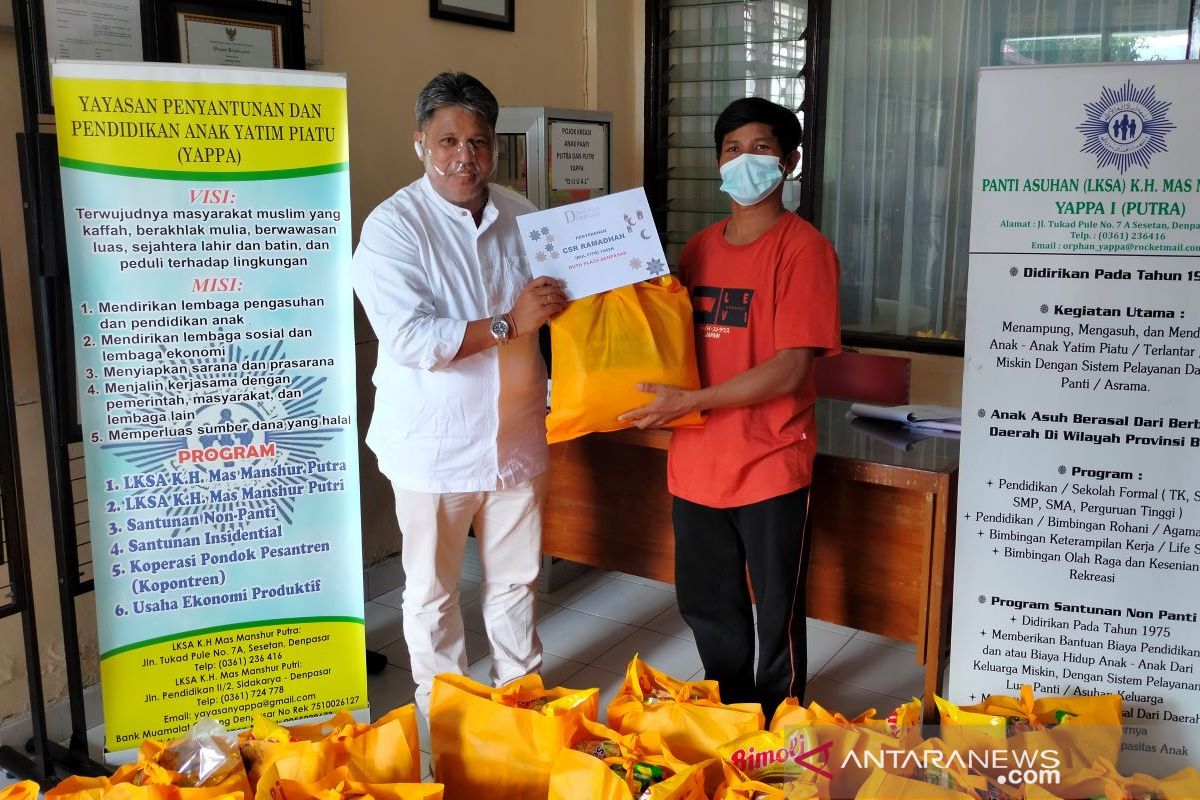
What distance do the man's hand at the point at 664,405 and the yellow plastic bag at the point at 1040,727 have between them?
0.76m

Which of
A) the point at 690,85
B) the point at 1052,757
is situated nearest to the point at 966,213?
the point at 690,85

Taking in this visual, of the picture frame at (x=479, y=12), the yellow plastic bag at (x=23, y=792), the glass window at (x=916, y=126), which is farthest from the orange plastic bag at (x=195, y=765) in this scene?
the glass window at (x=916, y=126)

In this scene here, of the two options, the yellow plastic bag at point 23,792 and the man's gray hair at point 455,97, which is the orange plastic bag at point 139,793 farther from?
the man's gray hair at point 455,97

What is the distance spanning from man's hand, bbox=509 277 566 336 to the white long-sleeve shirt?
122mm

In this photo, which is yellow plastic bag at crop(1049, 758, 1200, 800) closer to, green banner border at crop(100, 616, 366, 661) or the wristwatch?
the wristwatch

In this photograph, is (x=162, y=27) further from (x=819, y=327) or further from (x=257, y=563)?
(x=819, y=327)

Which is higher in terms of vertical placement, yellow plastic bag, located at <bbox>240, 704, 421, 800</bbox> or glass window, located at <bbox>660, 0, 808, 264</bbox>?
glass window, located at <bbox>660, 0, 808, 264</bbox>

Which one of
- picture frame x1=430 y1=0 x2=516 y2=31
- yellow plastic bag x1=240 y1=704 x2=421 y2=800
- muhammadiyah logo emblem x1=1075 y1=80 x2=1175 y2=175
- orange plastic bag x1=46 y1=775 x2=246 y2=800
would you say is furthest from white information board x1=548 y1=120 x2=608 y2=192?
orange plastic bag x1=46 y1=775 x2=246 y2=800

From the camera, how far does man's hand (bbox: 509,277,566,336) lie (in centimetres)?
218

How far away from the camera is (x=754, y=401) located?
6.96ft

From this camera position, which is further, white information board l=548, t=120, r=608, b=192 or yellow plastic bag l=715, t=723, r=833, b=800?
white information board l=548, t=120, r=608, b=192

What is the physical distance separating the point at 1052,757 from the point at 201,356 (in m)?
1.83

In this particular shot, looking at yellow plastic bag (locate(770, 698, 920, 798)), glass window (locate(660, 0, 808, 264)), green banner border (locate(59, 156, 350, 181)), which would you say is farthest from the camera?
glass window (locate(660, 0, 808, 264))

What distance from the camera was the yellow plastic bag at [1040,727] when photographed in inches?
70.8
